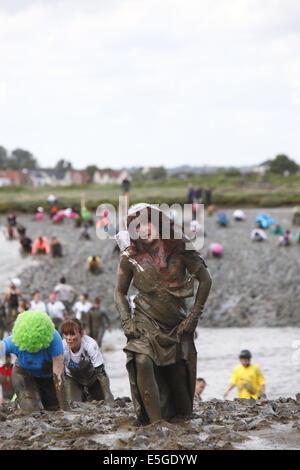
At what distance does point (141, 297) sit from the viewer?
27.9 ft

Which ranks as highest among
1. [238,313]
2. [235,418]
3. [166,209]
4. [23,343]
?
[166,209]

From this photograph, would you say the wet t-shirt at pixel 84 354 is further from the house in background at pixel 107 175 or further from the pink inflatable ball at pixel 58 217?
the house in background at pixel 107 175

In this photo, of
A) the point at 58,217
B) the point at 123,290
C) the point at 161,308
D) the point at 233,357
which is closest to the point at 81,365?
the point at 123,290

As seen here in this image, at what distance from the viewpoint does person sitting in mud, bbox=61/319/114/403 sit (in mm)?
9398

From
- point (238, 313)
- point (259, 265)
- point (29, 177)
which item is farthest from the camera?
point (29, 177)

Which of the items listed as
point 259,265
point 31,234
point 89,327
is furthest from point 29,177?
point 89,327

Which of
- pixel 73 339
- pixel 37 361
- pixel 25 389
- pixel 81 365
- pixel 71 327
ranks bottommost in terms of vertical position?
pixel 25 389

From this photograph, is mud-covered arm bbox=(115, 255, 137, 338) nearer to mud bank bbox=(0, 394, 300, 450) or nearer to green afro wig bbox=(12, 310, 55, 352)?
green afro wig bbox=(12, 310, 55, 352)

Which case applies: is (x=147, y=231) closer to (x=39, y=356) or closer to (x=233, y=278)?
(x=39, y=356)

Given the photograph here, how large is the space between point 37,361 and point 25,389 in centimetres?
46

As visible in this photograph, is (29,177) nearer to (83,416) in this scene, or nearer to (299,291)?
(299,291)

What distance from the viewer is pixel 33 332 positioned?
8.45 m

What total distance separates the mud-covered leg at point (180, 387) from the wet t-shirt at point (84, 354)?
1382 millimetres

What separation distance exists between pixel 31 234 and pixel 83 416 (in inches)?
1413
